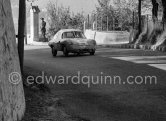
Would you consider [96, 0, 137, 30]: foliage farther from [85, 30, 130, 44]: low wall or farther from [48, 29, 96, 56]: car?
[48, 29, 96, 56]: car

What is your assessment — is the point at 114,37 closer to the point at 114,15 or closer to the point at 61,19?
the point at 114,15

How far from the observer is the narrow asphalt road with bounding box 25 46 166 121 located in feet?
26.4

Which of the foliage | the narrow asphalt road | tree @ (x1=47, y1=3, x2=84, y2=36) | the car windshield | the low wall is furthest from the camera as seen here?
tree @ (x1=47, y1=3, x2=84, y2=36)

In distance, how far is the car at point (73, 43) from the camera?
69.8 ft

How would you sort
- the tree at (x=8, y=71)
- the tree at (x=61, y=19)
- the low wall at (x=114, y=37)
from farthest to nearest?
the tree at (x=61, y=19)
the low wall at (x=114, y=37)
the tree at (x=8, y=71)

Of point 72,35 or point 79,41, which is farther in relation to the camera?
point 72,35

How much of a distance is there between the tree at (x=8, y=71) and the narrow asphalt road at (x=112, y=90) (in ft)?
4.54

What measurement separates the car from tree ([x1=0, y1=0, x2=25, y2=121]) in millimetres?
14238

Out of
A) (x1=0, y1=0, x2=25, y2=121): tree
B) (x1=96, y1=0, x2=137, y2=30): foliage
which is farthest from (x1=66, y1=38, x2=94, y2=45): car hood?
(x1=96, y1=0, x2=137, y2=30): foliage

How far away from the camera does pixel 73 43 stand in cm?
2130

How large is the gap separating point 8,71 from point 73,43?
1467 cm

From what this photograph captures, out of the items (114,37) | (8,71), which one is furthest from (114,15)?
(8,71)

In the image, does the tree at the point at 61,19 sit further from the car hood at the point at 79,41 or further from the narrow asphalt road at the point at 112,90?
the narrow asphalt road at the point at 112,90

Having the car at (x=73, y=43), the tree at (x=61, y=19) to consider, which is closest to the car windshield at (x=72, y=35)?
the car at (x=73, y=43)
